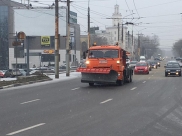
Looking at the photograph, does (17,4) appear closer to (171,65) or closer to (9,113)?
(171,65)

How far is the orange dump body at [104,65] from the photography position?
1030 inches

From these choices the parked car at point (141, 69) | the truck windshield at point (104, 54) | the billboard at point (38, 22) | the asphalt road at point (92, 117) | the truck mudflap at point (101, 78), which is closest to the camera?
the asphalt road at point (92, 117)

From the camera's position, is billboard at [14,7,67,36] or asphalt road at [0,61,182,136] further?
billboard at [14,7,67,36]

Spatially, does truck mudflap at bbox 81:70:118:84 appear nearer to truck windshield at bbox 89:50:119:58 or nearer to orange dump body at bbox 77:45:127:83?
orange dump body at bbox 77:45:127:83

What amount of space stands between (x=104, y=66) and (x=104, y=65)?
6 cm

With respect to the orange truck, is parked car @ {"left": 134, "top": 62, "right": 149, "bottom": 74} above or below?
below

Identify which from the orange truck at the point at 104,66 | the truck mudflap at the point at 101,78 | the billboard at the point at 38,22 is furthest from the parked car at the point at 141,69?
the truck mudflap at the point at 101,78

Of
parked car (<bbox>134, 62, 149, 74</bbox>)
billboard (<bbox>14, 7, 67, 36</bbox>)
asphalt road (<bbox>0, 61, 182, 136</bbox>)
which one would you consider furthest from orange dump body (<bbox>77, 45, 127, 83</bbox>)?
billboard (<bbox>14, 7, 67, 36</bbox>)

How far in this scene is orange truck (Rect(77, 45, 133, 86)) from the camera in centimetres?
2618

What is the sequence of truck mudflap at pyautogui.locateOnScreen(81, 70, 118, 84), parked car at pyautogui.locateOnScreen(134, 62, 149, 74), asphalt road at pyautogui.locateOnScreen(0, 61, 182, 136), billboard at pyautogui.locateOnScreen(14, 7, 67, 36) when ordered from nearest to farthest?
asphalt road at pyautogui.locateOnScreen(0, 61, 182, 136), truck mudflap at pyautogui.locateOnScreen(81, 70, 118, 84), parked car at pyautogui.locateOnScreen(134, 62, 149, 74), billboard at pyautogui.locateOnScreen(14, 7, 67, 36)

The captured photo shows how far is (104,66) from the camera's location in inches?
1062

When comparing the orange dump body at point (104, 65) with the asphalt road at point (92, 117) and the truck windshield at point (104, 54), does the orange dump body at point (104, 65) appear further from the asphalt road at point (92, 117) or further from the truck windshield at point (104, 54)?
the asphalt road at point (92, 117)

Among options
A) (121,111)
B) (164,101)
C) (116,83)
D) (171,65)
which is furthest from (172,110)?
(171,65)

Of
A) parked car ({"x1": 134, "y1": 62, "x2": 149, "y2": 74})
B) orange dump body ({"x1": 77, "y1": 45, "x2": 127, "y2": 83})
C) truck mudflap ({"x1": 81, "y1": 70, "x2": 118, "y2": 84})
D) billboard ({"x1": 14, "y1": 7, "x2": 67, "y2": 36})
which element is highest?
billboard ({"x1": 14, "y1": 7, "x2": 67, "y2": 36})
